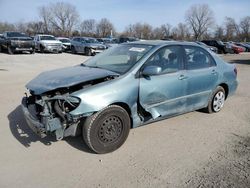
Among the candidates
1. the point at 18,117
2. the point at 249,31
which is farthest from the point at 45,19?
the point at 18,117

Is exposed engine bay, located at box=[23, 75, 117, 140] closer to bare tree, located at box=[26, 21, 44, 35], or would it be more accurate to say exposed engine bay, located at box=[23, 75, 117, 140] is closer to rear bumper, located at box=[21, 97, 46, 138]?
rear bumper, located at box=[21, 97, 46, 138]

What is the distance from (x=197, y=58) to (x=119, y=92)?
222 centimetres

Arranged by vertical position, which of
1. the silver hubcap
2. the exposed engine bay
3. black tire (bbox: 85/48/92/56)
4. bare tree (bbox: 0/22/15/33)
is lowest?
black tire (bbox: 85/48/92/56)

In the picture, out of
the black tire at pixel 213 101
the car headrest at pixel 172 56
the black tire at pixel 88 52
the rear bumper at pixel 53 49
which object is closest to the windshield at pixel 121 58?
the car headrest at pixel 172 56

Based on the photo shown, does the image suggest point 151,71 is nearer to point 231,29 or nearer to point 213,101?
point 213,101

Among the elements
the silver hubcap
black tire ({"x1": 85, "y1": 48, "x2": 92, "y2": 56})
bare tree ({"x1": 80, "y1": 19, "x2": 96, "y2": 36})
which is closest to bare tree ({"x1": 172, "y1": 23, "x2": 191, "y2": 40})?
bare tree ({"x1": 80, "y1": 19, "x2": 96, "y2": 36})

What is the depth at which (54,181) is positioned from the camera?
11.2ft

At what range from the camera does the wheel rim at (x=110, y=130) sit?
4070 millimetres

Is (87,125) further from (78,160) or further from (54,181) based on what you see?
(54,181)

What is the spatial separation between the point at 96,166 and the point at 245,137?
9.11 feet

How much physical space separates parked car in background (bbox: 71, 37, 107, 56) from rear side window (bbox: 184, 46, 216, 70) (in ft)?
60.7

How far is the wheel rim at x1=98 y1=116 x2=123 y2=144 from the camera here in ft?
13.4

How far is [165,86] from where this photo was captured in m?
4.77

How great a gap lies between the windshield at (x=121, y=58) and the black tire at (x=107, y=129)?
737 millimetres
